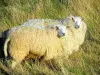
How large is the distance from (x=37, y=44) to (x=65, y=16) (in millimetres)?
2156

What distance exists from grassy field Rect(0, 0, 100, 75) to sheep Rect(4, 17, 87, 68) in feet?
0.56

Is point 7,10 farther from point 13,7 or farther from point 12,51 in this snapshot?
point 12,51

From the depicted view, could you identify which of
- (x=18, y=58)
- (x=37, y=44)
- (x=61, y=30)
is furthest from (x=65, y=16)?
(x=18, y=58)

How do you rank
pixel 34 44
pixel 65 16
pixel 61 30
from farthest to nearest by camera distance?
1. pixel 65 16
2. pixel 61 30
3. pixel 34 44

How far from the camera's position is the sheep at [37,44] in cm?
558

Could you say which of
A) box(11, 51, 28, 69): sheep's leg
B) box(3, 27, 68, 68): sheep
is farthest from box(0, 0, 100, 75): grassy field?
box(3, 27, 68, 68): sheep

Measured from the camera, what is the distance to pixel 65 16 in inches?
300

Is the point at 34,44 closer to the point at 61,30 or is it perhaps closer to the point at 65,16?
the point at 61,30

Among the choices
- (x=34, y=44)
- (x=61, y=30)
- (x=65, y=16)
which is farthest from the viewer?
(x=65, y=16)

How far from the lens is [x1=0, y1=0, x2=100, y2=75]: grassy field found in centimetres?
558

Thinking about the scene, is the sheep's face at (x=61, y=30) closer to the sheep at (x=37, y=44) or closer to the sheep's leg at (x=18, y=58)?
the sheep at (x=37, y=44)

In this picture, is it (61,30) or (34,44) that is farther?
(61,30)

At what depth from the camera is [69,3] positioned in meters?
7.96

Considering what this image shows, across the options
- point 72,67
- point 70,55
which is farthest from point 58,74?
point 70,55
